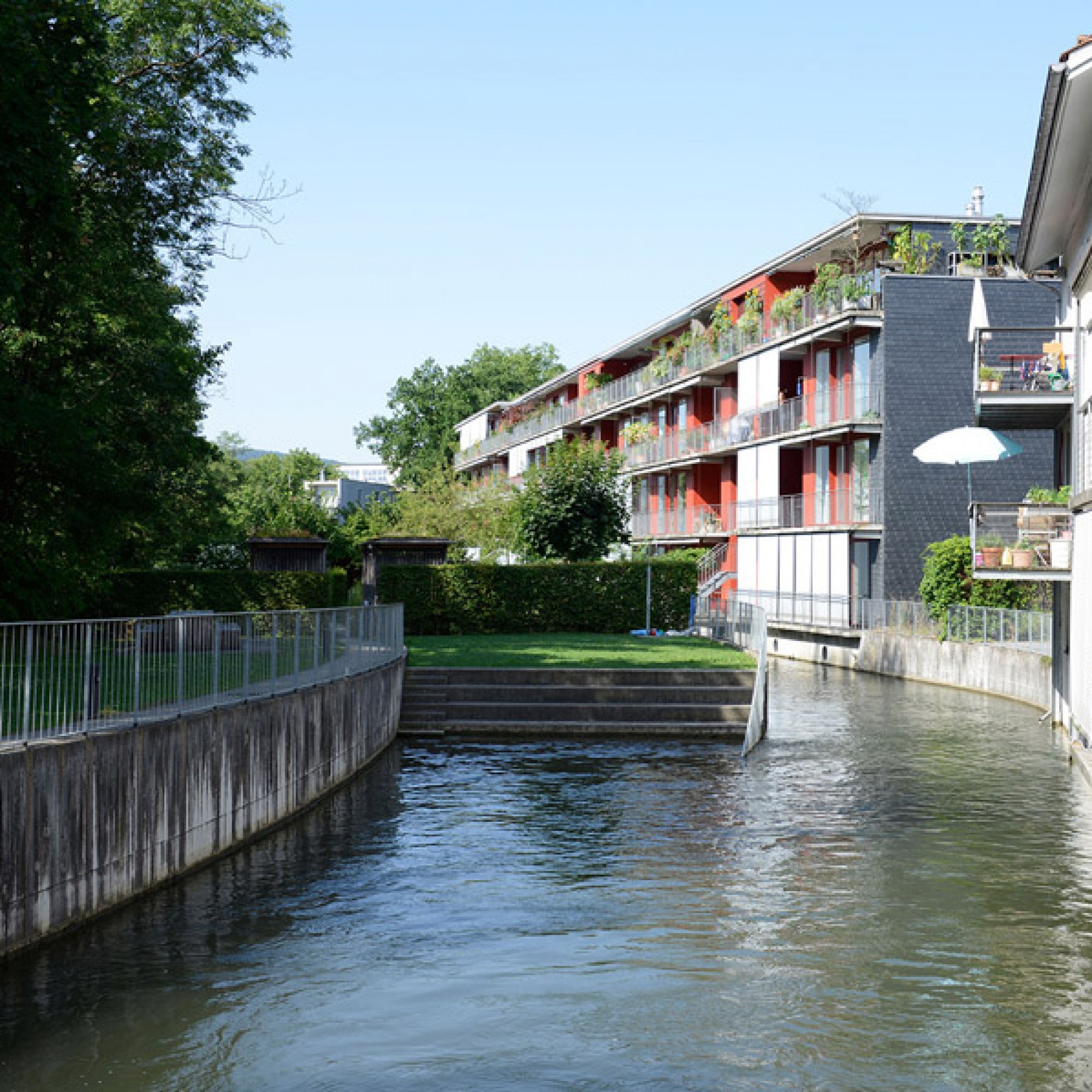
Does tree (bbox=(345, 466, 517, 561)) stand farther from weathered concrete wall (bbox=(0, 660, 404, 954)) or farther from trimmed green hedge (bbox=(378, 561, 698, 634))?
weathered concrete wall (bbox=(0, 660, 404, 954))

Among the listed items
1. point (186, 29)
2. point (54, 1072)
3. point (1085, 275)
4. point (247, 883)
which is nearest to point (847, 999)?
point (54, 1072)

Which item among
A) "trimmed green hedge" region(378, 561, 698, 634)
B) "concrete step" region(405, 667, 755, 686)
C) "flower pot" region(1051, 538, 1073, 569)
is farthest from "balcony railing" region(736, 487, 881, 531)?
"concrete step" region(405, 667, 755, 686)

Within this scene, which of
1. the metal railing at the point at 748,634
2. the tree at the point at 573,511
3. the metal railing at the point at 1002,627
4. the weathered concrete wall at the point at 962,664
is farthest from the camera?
the tree at the point at 573,511

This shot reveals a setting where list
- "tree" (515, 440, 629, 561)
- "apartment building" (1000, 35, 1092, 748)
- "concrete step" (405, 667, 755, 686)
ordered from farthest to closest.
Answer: "tree" (515, 440, 629, 561), "concrete step" (405, 667, 755, 686), "apartment building" (1000, 35, 1092, 748)

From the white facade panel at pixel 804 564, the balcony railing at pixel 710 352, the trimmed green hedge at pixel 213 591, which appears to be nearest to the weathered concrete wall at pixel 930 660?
the white facade panel at pixel 804 564

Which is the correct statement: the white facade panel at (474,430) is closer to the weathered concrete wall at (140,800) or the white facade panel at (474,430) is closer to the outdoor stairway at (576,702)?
the outdoor stairway at (576,702)

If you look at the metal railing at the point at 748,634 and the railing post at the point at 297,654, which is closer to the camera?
the railing post at the point at 297,654

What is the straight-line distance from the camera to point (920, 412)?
46.1 metres

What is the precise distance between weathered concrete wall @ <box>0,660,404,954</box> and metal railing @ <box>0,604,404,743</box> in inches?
7.8

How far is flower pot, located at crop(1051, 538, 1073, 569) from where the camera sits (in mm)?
26531

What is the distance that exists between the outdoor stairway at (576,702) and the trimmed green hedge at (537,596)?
1600 cm

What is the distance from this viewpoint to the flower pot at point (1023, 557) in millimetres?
27062

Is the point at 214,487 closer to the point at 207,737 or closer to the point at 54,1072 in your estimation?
the point at 207,737

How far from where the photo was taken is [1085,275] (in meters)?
23.8
